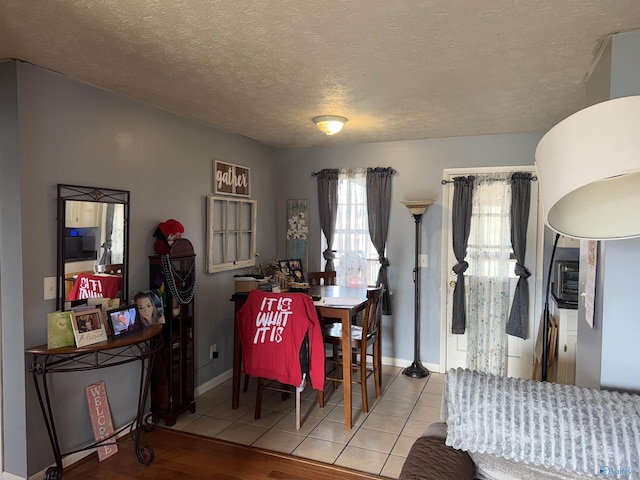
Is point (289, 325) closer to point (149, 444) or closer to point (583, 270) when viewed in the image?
point (149, 444)

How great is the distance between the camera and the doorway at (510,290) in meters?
4.01

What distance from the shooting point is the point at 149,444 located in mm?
2928

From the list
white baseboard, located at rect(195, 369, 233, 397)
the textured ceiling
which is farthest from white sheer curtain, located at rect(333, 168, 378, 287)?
white baseboard, located at rect(195, 369, 233, 397)

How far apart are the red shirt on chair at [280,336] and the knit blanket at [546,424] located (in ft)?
4.50

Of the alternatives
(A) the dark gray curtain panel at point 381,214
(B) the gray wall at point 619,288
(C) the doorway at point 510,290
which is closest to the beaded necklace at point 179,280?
(A) the dark gray curtain panel at point 381,214

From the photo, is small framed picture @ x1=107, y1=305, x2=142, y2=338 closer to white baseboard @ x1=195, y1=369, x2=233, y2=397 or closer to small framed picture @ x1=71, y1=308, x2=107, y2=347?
small framed picture @ x1=71, y1=308, x2=107, y2=347

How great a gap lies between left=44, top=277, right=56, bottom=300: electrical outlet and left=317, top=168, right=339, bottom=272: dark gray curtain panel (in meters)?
2.71

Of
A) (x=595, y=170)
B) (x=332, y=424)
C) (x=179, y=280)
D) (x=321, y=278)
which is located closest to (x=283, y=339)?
(x=332, y=424)

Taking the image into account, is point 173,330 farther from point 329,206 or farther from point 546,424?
point 546,424

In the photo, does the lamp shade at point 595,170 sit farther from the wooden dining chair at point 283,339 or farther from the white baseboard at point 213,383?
the white baseboard at point 213,383

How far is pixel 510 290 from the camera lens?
13.5 feet

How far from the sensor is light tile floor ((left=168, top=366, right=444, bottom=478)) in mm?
2842

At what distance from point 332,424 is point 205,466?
98cm

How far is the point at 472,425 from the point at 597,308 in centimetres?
89
